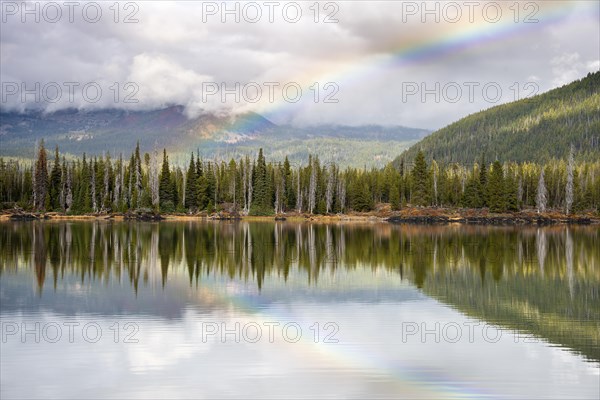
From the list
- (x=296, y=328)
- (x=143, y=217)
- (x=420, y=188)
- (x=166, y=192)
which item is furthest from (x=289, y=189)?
(x=296, y=328)

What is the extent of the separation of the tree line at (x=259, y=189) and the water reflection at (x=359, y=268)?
80.7 m

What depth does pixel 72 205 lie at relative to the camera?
156 meters

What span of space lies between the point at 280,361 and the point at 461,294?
17405 millimetres

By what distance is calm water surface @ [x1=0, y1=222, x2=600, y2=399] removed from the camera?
19922 millimetres

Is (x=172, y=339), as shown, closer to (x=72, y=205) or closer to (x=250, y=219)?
(x=250, y=219)

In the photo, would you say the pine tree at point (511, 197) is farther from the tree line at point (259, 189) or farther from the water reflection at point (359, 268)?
the water reflection at point (359, 268)

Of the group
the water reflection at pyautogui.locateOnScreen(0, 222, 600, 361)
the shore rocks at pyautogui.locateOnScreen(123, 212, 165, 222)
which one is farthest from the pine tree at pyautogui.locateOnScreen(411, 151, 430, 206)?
the water reflection at pyautogui.locateOnScreen(0, 222, 600, 361)

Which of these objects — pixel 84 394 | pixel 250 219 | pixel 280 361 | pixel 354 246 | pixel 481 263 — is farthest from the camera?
pixel 250 219

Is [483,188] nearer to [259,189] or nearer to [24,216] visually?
[259,189]

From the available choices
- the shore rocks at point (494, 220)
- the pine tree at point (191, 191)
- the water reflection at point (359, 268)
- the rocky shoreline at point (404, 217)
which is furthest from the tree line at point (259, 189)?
the water reflection at point (359, 268)

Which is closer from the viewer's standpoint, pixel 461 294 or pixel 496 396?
pixel 496 396

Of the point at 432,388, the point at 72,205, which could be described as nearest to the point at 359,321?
the point at 432,388

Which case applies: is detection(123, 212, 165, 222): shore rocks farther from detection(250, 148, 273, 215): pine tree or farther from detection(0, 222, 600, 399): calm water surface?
detection(0, 222, 600, 399): calm water surface

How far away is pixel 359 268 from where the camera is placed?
1933 inches
